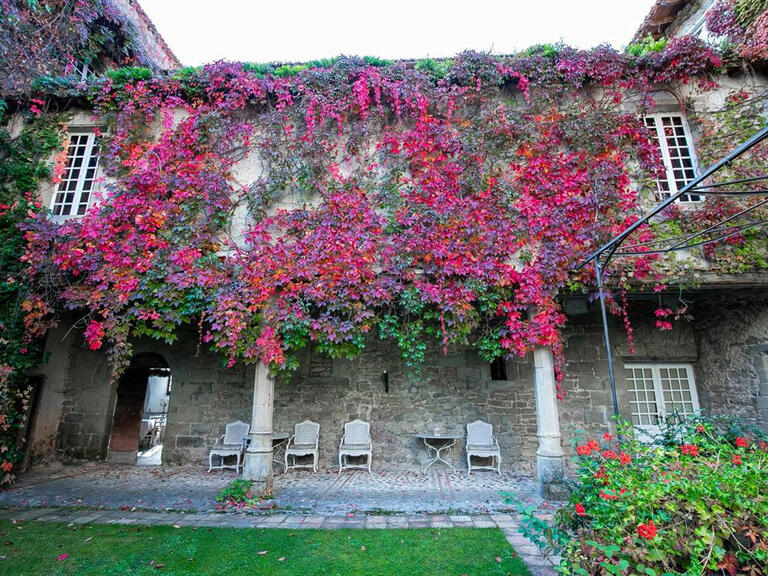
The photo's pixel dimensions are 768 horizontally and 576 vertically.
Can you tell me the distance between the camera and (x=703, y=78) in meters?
6.79

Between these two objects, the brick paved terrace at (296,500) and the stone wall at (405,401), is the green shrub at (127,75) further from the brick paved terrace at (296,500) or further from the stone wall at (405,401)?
the brick paved terrace at (296,500)

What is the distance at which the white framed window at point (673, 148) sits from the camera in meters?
6.75

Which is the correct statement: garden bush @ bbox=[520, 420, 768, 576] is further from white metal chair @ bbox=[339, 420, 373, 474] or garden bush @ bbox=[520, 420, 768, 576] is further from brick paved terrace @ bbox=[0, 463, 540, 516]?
white metal chair @ bbox=[339, 420, 373, 474]

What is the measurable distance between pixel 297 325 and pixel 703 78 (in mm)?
7910

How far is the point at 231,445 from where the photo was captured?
7.50 metres

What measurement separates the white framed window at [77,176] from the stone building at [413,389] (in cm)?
4

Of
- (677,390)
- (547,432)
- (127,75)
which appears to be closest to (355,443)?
(547,432)

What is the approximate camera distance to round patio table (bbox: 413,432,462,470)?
7551 mm

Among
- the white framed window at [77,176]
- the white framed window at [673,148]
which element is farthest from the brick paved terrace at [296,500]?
the white framed window at [673,148]

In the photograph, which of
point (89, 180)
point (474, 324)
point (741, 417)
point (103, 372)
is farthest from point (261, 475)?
point (741, 417)

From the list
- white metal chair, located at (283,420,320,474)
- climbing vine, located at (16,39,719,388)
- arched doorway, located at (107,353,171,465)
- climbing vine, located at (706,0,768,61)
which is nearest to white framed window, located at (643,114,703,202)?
climbing vine, located at (16,39,719,388)

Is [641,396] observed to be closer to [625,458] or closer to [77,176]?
[625,458]

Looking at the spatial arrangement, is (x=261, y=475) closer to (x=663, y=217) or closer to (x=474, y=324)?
(x=474, y=324)

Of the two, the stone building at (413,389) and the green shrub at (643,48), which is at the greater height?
the green shrub at (643,48)
